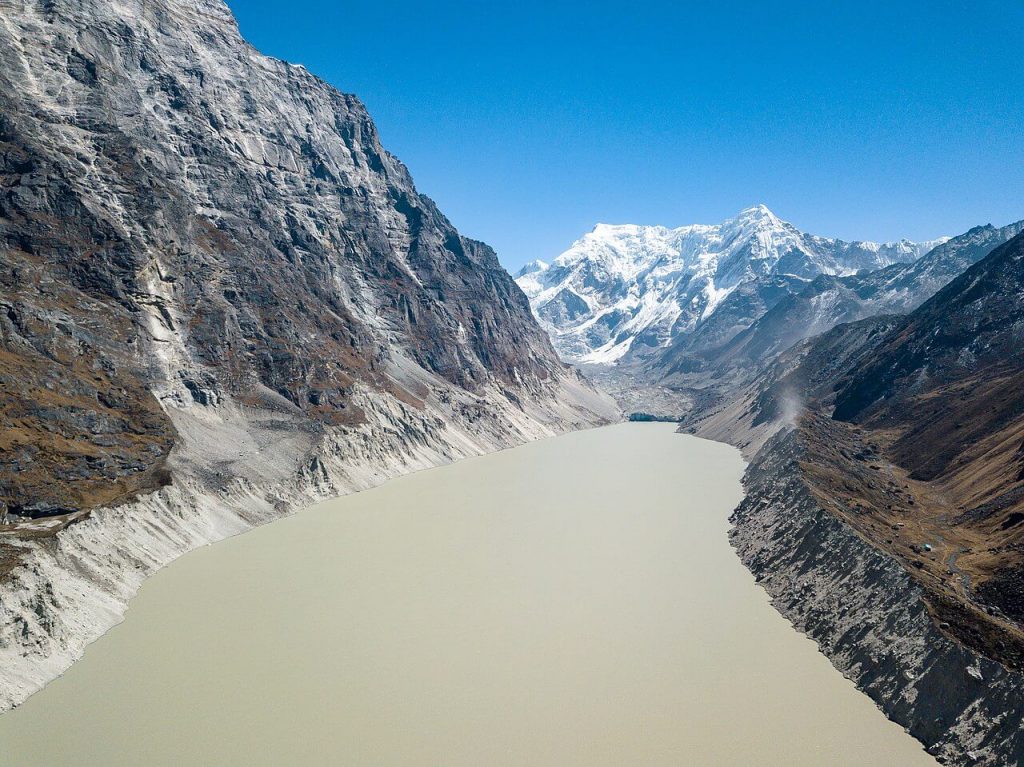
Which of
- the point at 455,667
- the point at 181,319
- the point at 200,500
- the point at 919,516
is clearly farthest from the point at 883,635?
the point at 181,319

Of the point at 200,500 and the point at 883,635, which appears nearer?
the point at 883,635

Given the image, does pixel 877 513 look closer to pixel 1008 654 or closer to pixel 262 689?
pixel 1008 654

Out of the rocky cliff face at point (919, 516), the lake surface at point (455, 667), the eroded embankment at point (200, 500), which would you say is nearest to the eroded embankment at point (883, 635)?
the rocky cliff face at point (919, 516)

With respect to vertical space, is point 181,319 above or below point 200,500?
above

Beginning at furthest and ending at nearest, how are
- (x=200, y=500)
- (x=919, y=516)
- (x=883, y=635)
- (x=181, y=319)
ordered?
(x=181, y=319)
(x=200, y=500)
(x=919, y=516)
(x=883, y=635)

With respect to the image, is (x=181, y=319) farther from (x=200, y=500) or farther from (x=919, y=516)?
(x=919, y=516)

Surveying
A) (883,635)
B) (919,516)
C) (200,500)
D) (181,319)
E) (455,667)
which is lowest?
(455,667)
